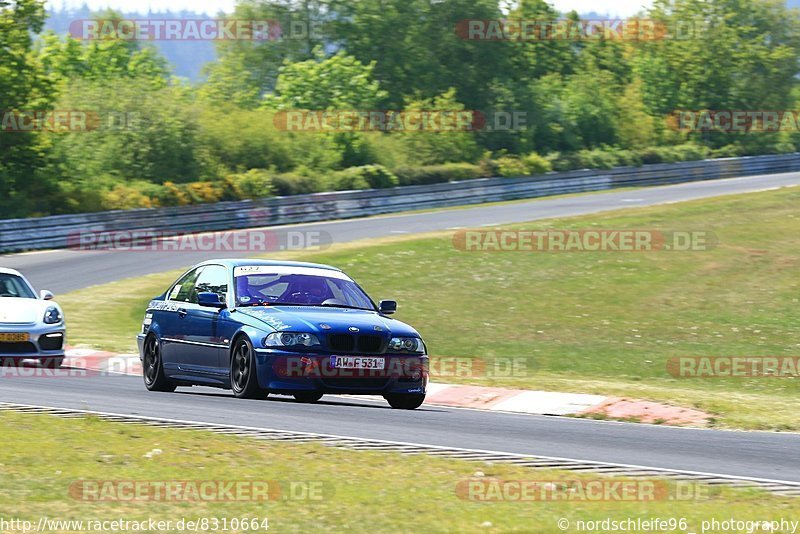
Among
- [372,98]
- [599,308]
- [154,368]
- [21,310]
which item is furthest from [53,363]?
[372,98]

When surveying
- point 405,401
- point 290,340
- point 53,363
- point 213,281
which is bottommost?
point 53,363

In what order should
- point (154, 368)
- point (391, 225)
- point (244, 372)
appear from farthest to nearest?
point (391, 225) < point (154, 368) < point (244, 372)

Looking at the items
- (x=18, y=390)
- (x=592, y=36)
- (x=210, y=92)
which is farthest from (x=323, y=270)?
(x=592, y=36)

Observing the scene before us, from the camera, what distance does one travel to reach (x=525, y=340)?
2012cm

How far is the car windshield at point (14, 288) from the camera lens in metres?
16.6

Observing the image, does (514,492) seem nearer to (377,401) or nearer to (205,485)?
(205,485)

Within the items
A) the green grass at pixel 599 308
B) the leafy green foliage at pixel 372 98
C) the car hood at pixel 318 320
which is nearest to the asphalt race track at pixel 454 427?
the car hood at pixel 318 320

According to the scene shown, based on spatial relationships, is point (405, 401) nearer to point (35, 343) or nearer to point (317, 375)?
point (317, 375)

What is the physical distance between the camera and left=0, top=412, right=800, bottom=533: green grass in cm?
676

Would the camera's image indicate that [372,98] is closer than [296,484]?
No

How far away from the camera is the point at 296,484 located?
7.73 m

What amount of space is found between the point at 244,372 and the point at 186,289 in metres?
1.87

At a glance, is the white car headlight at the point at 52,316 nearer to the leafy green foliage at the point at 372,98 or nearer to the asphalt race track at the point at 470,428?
the asphalt race track at the point at 470,428

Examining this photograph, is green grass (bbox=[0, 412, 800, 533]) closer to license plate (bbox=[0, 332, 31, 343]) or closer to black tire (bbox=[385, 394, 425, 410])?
black tire (bbox=[385, 394, 425, 410])
